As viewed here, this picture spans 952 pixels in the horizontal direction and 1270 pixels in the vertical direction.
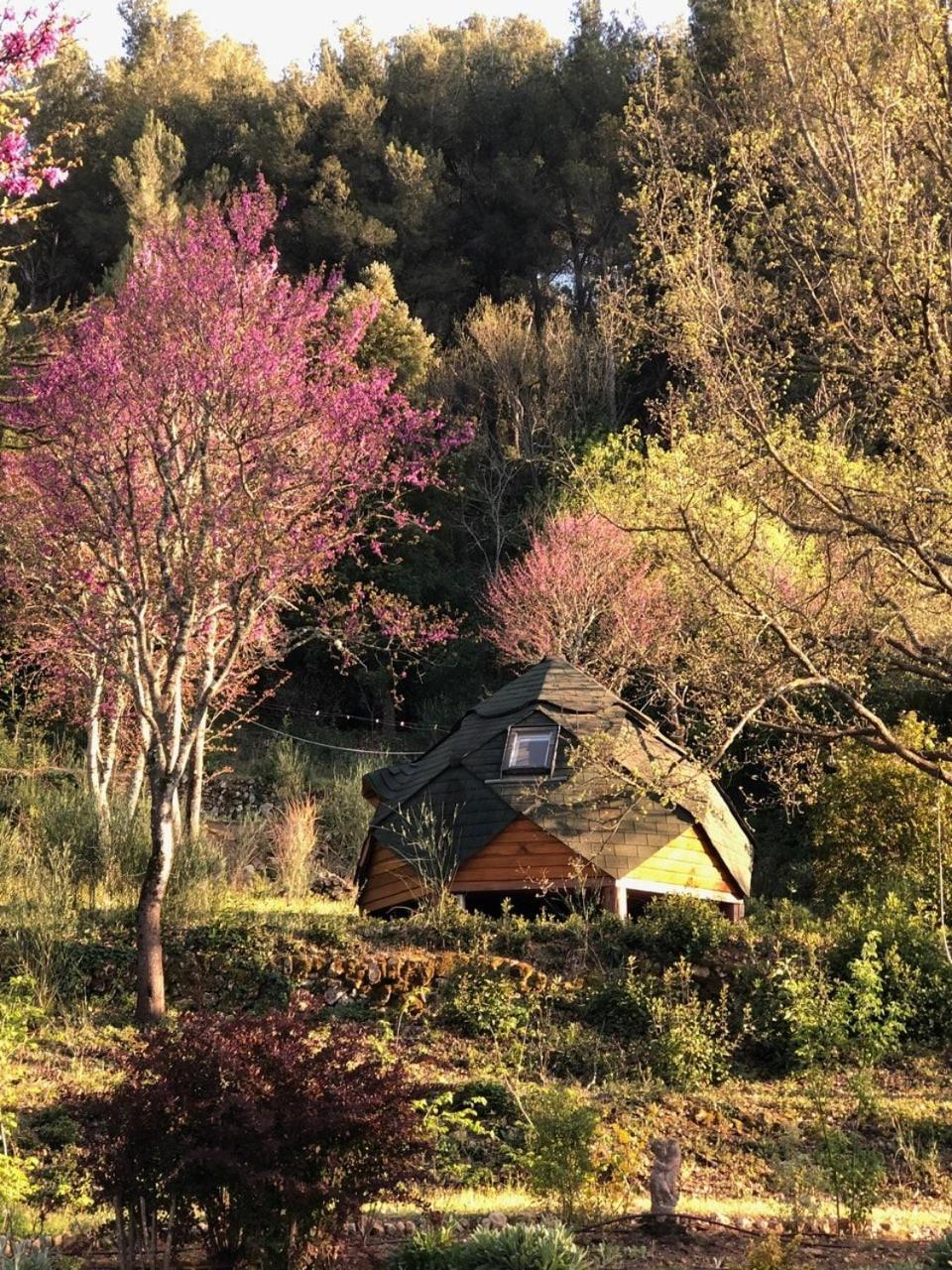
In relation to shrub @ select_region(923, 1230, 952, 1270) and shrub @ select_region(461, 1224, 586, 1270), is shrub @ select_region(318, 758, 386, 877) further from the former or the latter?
shrub @ select_region(923, 1230, 952, 1270)

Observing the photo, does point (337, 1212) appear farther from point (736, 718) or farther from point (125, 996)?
point (125, 996)

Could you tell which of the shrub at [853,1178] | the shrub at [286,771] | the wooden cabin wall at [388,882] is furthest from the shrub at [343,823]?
the shrub at [853,1178]

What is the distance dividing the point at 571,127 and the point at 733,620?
115 ft

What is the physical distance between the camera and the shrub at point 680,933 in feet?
40.5

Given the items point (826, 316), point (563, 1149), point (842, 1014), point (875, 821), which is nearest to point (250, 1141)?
point (563, 1149)

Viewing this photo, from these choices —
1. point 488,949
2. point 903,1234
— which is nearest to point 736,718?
point 903,1234

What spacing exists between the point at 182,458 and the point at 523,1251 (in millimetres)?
9571

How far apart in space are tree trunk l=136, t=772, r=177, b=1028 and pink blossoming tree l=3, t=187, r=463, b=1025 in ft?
0.05

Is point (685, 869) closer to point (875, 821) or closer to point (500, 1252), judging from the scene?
→ point (875, 821)

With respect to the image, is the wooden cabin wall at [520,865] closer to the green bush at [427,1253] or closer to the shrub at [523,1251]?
the green bush at [427,1253]

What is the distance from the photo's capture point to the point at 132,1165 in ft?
16.1

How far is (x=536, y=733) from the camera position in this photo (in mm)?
16141

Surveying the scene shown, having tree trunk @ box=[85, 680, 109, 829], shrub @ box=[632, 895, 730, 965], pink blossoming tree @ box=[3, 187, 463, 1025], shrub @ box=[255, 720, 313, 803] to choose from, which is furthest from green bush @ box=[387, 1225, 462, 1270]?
shrub @ box=[255, 720, 313, 803]

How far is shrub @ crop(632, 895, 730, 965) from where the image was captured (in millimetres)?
12344
